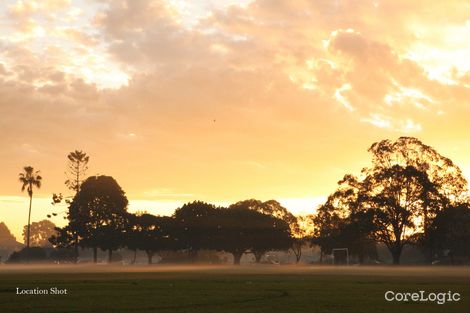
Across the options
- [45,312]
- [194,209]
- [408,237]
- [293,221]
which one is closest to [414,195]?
[408,237]

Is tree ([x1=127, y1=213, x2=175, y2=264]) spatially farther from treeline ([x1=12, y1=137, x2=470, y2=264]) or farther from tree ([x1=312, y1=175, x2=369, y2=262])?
tree ([x1=312, y1=175, x2=369, y2=262])

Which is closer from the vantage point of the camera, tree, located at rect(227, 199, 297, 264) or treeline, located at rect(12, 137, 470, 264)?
treeline, located at rect(12, 137, 470, 264)

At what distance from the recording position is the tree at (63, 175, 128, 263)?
155625 mm

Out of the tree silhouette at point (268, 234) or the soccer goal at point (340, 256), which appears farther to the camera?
the tree silhouette at point (268, 234)

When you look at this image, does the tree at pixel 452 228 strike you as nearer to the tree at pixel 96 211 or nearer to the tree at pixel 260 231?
the tree at pixel 260 231

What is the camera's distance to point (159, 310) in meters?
28.0

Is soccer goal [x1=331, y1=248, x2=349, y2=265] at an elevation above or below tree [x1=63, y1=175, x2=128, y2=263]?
below

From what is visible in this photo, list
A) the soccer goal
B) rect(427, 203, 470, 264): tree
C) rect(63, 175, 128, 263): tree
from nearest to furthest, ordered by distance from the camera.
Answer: rect(427, 203, 470, 264): tree → the soccer goal → rect(63, 175, 128, 263): tree

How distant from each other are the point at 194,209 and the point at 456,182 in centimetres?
6220

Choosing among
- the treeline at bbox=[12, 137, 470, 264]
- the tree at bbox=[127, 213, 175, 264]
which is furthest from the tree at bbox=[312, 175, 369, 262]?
the tree at bbox=[127, 213, 175, 264]

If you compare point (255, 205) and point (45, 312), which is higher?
point (255, 205)

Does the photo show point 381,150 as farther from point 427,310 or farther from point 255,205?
point 427,310

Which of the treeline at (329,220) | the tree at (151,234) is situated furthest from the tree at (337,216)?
the tree at (151,234)

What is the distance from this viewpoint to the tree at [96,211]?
15562 cm
